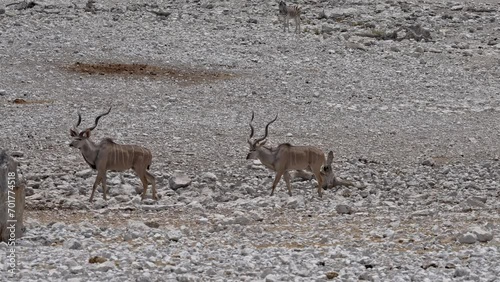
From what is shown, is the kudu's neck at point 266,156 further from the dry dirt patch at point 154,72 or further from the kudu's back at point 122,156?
the dry dirt patch at point 154,72

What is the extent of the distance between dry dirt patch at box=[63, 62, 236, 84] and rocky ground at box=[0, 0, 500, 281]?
0.23ft

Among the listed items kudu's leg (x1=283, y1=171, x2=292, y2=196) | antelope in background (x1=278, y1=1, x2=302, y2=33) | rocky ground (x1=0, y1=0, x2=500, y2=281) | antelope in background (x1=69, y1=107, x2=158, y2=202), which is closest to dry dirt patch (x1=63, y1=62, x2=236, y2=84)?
rocky ground (x1=0, y1=0, x2=500, y2=281)

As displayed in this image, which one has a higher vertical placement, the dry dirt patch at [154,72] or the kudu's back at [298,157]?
the kudu's back at [298,157]

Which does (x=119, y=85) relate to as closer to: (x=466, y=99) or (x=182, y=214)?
(x=466, y=99)

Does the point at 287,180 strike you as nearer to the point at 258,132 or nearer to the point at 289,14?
the point at 258,132

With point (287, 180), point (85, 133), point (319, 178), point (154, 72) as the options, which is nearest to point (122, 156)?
point (85, 133)

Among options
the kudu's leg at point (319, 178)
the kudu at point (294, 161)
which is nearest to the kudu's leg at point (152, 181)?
the kudu at point (294, 161)

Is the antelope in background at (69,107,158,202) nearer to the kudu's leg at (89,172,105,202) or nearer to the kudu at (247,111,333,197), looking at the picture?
the kudu's leg at (89,172,105,202)

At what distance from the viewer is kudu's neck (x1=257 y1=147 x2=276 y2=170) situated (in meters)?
16.1

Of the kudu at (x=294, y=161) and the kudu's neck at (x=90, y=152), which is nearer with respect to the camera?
the kudu's neck at (x=90, y=152)

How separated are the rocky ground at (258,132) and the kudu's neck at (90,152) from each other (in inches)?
16.4

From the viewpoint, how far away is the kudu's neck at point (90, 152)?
15.5 meters

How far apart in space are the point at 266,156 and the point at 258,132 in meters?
3.74

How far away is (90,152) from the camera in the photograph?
613 inches
